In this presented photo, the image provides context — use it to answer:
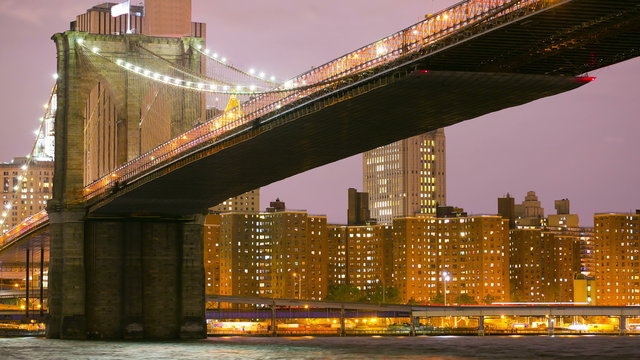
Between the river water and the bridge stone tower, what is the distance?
2712 mm

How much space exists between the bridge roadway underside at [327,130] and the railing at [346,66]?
60cm

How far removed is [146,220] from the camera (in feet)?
238

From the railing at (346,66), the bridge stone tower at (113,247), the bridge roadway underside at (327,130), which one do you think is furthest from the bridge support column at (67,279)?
the railing at (346,66)

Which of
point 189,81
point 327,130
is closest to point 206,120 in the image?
point 189,81

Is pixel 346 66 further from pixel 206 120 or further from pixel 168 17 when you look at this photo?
pixel 168 17

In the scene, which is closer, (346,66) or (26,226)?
(346,66)

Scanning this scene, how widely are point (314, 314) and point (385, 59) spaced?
123039 mm

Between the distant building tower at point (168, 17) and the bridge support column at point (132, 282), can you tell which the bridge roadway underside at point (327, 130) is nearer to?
the bridge support column at point (132, 282)

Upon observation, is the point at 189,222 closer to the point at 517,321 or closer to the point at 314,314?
the point at 314,314

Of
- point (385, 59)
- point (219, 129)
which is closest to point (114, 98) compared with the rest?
point (219, 129)

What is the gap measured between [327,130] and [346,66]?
6.22 m

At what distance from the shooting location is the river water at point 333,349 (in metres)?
54.9

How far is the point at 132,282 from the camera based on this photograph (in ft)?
236

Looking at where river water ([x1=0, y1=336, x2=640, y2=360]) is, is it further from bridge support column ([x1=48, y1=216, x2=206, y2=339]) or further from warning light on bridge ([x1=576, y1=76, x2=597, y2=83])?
warning light on bridge ([x1=576, y1=76, x2=597, y2=83])
